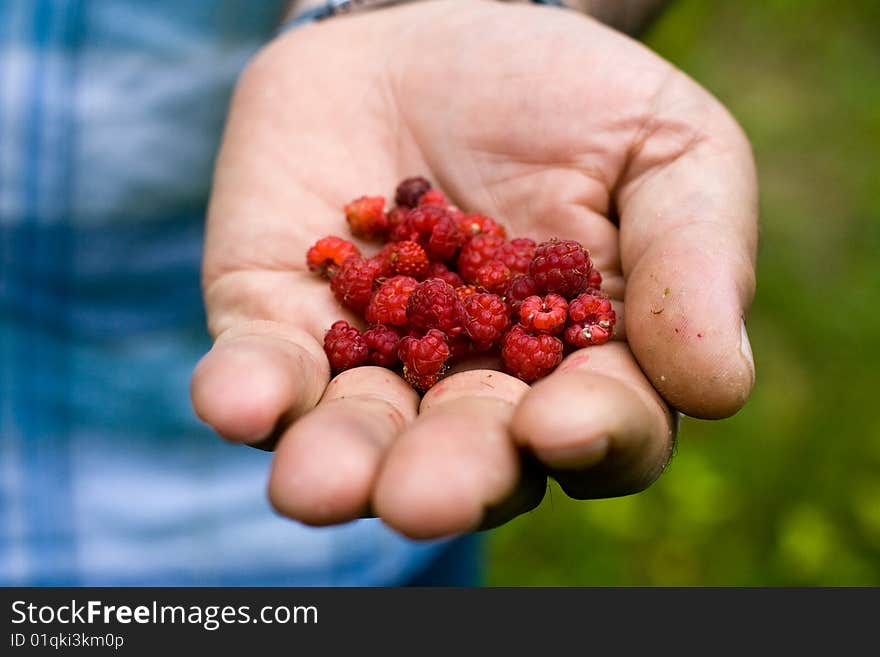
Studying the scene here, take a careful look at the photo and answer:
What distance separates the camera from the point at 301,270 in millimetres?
2240

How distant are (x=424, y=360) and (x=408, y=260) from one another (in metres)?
0.44

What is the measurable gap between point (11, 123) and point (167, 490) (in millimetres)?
1097

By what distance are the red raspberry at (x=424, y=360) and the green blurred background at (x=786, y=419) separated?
1.02 metres

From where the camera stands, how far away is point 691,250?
5.63 feet

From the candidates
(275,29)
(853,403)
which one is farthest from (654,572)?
(275,29)

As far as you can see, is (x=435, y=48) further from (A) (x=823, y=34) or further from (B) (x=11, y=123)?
(A) (x=823, y=34)

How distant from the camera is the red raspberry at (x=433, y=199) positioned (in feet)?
7.73

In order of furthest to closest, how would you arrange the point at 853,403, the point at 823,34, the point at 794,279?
the point at 823,34 → the point at 794,279 → the point at 853,403

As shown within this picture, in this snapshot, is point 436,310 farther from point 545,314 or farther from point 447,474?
point 447,474

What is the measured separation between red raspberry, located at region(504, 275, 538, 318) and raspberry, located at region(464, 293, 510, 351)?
4cm

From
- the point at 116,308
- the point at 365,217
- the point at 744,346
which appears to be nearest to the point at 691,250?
the point at 744,346

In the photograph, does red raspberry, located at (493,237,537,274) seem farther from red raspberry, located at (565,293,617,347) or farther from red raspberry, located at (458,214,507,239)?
red raspberry, located at (565,293,617,347)

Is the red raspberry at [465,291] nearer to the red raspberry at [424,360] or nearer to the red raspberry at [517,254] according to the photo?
the red raspberry at [517,254]

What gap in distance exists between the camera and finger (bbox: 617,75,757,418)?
5.33 feet
